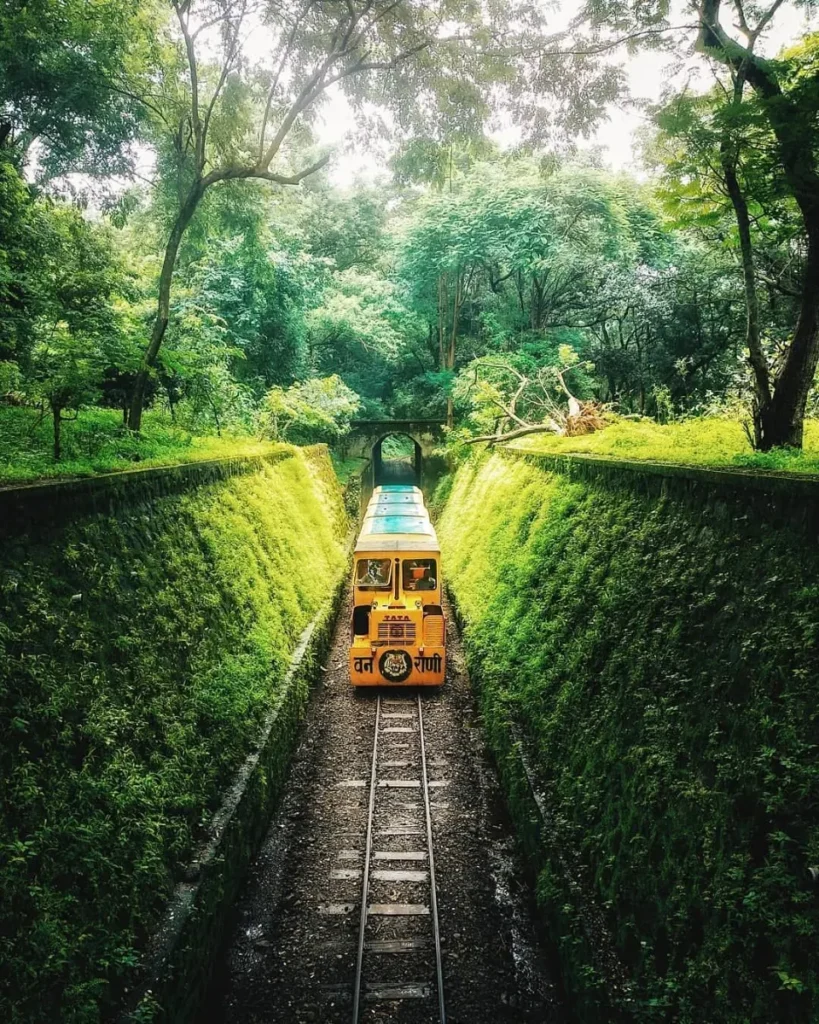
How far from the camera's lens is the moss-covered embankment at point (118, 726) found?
13.0ft

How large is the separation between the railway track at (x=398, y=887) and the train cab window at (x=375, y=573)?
2526mm

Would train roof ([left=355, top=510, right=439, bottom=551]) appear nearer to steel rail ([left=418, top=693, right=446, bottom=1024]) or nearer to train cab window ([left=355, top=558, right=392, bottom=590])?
train cab window ([left=355, top=558, right=392, bottom=590])

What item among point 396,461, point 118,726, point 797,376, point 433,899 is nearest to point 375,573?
point 433,899

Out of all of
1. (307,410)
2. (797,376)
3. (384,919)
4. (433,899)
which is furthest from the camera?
(307,410)

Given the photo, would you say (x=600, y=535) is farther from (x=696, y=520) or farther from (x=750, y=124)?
(x=750, y=124)

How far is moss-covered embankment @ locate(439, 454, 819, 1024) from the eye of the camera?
12.0 feet


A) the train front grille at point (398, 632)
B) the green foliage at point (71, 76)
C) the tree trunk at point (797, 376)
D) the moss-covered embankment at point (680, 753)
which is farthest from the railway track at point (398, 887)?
the green foliage at point (71, 76)

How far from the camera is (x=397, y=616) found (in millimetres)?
10898

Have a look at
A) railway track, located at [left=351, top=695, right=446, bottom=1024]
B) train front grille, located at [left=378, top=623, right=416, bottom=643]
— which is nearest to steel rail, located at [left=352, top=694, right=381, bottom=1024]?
railway track, located at [left=351, top=695, right=446, bottom=1024]

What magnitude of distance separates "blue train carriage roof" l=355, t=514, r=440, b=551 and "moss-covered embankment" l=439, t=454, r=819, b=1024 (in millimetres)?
3064

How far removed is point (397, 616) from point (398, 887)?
4.74 metres

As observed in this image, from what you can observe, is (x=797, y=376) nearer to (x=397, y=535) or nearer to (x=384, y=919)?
(x=397, y=535)

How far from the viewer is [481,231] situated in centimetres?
2795

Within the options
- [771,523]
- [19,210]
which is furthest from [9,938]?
[19,210]
